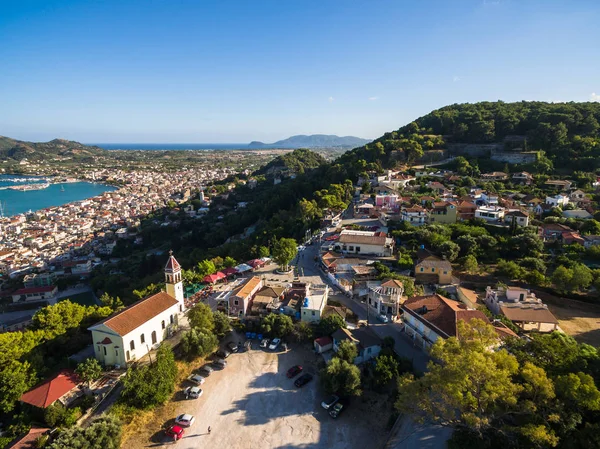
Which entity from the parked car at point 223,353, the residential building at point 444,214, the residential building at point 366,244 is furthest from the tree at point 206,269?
the residential building at point 444,214

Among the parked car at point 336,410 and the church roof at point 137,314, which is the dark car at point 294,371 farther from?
the church roof at point 137,314

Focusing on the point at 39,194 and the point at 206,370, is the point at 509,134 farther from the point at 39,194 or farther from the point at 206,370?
the point at 39,194

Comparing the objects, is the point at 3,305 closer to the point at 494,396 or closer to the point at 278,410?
the point at 278,410

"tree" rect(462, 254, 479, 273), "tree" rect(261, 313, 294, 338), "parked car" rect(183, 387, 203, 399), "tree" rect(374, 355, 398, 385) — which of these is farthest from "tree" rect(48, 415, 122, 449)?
"tree" rect(462, 254, 479, 273)

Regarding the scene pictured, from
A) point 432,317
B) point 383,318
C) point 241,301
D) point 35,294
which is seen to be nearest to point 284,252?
point 241,301

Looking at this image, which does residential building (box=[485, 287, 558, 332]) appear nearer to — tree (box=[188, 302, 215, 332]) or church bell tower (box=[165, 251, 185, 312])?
tree (box=[188, 302, 215, 332])

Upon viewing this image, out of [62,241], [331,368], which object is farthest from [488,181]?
[62,241]
